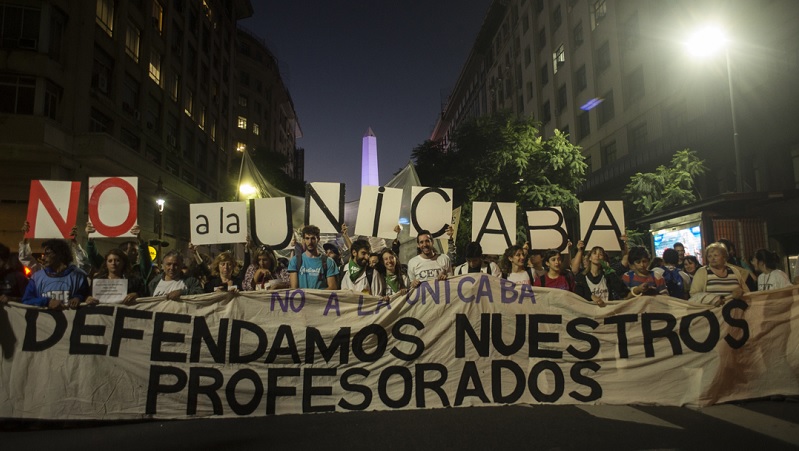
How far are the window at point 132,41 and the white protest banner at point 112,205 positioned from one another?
20800mm

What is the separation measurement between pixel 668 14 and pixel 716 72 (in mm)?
5098

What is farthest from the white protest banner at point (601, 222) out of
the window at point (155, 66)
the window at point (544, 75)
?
the window at point (544, 75)

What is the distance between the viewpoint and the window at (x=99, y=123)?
20.8 meters

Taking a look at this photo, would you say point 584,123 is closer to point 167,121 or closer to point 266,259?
point 167,121

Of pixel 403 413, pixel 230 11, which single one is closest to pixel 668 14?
pixel 403 413

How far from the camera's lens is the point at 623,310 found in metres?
5.18

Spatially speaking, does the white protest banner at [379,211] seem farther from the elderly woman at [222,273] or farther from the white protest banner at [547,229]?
the elderly woman at [222,273]

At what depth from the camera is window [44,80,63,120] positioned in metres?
18.0

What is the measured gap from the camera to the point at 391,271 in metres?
6.21

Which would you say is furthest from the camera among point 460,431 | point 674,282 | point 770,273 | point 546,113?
point 546,113

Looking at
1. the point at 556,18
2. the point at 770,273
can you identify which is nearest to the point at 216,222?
the point at 770,273

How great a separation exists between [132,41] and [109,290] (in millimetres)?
24181

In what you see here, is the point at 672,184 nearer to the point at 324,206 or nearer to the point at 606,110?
the point at 606,110

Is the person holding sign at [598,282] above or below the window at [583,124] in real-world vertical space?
below
